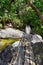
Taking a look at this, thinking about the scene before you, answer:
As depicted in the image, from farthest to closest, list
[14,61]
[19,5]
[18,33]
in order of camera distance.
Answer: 1. [19,5]
2. [18,33]
3. [14,61]

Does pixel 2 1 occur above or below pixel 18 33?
above

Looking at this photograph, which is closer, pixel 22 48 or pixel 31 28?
pixel 22 48

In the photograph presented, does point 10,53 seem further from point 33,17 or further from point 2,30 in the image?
point 33,17

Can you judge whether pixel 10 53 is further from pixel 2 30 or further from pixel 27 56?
pixel 2 30

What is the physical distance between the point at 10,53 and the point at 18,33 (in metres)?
1.68

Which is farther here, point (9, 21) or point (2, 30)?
point (9, 21)

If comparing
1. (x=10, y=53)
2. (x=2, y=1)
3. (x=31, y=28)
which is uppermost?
(x=2, y=1)

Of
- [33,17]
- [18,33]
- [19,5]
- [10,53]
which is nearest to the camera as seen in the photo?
[10,53]

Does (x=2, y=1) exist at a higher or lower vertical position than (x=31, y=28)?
higher

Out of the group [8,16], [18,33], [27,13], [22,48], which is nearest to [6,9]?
[8,16]

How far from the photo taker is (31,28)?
739 cm

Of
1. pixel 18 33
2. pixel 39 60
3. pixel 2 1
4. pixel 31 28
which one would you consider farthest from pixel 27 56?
pixel 2 1

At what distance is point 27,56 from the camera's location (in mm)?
4984

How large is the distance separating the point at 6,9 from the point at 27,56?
10.4 feet
